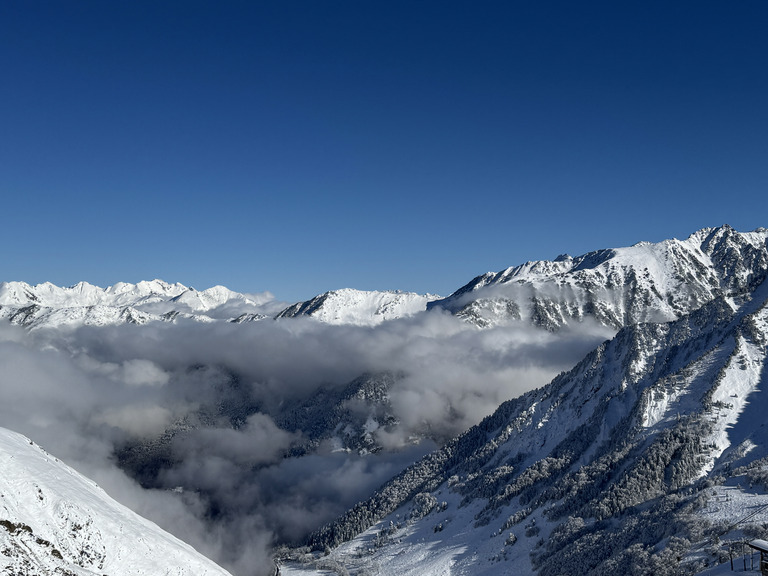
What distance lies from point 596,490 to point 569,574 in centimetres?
4223

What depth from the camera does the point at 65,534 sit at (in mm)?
80000

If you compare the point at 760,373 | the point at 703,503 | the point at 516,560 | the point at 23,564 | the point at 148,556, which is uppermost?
the point at 23,564

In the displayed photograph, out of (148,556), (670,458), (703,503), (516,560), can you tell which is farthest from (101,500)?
(670,458)

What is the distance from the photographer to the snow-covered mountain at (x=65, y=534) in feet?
235

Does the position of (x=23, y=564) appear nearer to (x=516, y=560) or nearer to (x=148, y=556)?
(x=148, y=556)

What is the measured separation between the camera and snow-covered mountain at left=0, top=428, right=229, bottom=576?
7169cm

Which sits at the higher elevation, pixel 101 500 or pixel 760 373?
pixel 101 500

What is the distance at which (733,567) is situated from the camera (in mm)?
88312

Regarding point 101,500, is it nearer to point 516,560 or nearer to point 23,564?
point 23,564

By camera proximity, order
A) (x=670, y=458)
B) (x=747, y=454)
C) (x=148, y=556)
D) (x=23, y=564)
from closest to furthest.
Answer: (x=23, y=564) → (x=148, y=556) → (x=747, y=454) → (x=670, y=458)

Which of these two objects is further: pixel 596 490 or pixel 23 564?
pixel 596 490

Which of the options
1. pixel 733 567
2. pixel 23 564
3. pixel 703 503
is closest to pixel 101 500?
pixel 23 564

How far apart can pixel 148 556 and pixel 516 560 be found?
4995 inches

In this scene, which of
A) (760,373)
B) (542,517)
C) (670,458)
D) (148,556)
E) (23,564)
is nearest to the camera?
(23,564)
